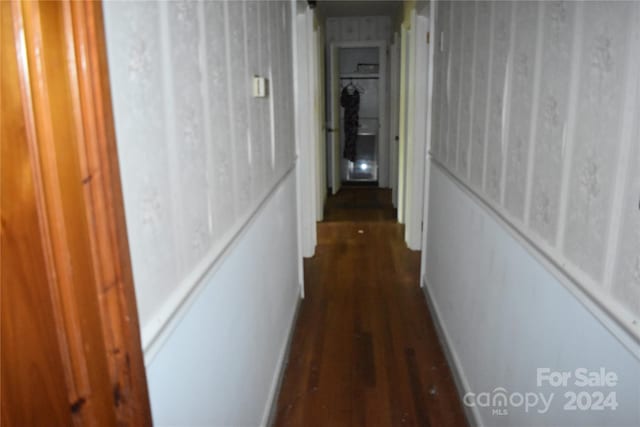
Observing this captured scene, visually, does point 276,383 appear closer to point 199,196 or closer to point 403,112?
point 199,196

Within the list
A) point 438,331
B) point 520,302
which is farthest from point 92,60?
point 438,331

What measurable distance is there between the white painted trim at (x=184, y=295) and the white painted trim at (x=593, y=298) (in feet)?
2.99

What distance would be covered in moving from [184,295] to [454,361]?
1772 millimetres

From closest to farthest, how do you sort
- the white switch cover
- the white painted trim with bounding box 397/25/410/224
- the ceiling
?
1. the white switch cover
2. the white painted trim with bounding box 397/25/410/224
3. the ceiling

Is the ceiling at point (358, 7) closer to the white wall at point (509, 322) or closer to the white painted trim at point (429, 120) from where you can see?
the white painted trim at point (429, 120)

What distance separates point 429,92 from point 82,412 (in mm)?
3022

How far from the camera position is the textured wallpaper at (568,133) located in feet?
3.14

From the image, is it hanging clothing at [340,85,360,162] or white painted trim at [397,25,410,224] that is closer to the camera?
white painted trim at [397,25,410,224]

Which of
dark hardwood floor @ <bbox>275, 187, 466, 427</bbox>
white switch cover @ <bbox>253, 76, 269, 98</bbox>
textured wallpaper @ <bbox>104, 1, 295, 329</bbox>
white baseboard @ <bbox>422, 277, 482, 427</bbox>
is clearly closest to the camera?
textured wallpaper @ <bbox>104, 1, 295, 329</bbox>

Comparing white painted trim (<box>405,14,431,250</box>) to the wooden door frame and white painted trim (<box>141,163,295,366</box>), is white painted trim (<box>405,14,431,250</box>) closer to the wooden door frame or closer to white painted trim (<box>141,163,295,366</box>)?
white painted trim (<box>141,163,295,366</box>)

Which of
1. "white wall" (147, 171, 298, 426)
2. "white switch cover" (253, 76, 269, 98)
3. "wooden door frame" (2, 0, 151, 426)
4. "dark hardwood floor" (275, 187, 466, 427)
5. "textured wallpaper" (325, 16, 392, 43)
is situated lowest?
"dark hardwood floor" (275, 187, 466, 427)

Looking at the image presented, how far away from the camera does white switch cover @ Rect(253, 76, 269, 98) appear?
6.29 ft

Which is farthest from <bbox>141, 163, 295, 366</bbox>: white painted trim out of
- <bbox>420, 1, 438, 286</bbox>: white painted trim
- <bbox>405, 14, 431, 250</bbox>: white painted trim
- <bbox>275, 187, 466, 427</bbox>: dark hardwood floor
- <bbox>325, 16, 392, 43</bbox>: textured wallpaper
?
<bbox>325, 16, 392, 43</bbox>: textured wallpaper

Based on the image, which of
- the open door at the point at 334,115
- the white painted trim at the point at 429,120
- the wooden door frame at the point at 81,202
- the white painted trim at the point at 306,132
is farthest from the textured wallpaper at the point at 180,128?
the open door at the point at 334,115
